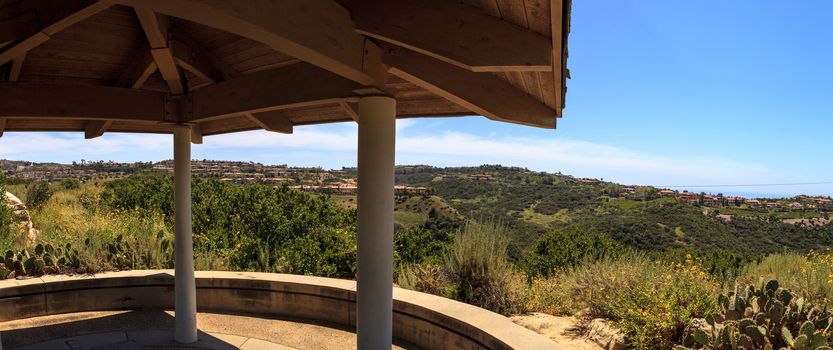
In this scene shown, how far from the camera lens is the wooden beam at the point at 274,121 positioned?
4438 mm

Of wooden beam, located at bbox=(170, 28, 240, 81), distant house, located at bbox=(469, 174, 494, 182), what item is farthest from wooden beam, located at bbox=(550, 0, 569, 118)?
distant house, located at bbox=(469, 174, 494, 182)

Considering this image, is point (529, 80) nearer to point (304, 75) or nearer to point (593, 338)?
point (304, 75)

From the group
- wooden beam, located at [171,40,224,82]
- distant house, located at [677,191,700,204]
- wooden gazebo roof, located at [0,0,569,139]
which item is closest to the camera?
wooden gazebo roof, located at [0,0,569,139]

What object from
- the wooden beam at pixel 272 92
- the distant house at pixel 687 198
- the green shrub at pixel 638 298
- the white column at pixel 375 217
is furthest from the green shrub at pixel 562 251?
the distant house at pixel 687 198

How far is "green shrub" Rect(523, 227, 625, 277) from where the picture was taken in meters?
7.22

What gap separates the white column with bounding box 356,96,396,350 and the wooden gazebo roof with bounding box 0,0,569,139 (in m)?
0.16

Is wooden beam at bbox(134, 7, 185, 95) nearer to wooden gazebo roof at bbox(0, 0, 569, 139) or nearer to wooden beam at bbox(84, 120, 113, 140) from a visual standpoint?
wooden gazebo roof at bbox(0, 0, 569, 139)

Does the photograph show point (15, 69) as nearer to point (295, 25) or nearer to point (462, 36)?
point (295, 25)

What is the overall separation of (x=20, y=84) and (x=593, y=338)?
5152 millimetres

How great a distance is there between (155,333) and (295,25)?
414 centimetres

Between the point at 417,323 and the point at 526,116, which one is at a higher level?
the point at 526,116

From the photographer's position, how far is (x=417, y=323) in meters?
4.36

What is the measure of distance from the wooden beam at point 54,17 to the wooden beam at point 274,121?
1771mm

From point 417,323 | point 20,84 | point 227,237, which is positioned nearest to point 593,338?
point 417,323
